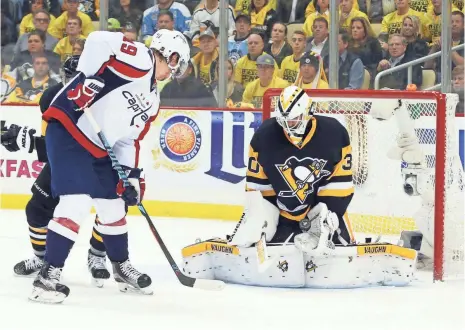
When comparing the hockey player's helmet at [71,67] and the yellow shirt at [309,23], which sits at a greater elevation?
the yellow shirt at [309,23]

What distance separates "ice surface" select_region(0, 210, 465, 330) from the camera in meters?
3.81

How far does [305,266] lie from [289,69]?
2.77m

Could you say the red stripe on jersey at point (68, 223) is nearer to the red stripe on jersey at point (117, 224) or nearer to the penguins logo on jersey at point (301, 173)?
the red stripe on jersey at point (117, 224)

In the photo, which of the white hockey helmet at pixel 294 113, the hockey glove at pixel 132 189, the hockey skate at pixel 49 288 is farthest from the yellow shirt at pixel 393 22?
the hockey skate at pixel 49 288

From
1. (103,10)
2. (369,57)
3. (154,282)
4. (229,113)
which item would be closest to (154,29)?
(103,10)

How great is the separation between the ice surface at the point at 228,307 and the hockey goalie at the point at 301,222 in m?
0.08

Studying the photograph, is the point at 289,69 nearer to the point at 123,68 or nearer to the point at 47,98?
the point at 47,98

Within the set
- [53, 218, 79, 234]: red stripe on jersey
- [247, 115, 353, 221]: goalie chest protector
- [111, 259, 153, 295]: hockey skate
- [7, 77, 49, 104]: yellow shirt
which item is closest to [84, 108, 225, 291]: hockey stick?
[111, 259, 153, 295]: hockey skate

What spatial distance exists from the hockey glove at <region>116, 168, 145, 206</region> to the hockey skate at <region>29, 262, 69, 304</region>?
0.38m

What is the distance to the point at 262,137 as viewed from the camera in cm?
465

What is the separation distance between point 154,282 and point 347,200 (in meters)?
0.89

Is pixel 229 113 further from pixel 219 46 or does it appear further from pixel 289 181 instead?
pixel 289 181

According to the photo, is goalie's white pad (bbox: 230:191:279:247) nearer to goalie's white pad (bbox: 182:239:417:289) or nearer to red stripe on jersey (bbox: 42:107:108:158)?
goalie's white pad (bbox: 182:239:417:289)

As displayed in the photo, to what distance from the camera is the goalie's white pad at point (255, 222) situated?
4562 millimetres
